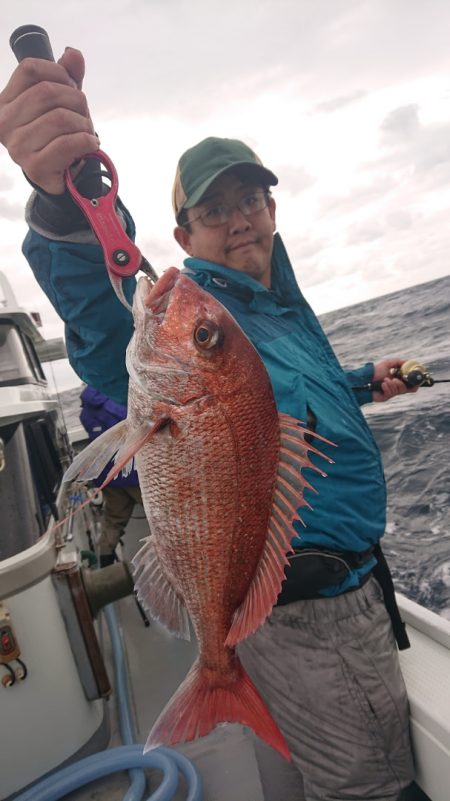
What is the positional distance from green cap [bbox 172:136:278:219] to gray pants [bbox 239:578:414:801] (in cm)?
177

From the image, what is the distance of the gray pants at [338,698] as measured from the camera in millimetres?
1747

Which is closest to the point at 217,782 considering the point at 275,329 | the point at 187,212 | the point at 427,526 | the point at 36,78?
the point at 275,329

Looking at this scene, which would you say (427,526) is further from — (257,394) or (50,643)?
(257,394)

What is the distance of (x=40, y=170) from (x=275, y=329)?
106 centimetres

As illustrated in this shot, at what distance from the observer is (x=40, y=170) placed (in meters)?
1.30

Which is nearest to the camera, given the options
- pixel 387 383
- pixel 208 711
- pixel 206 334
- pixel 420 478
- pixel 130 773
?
pixel 206 334

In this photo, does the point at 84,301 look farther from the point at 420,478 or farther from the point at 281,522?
the point at 420,478

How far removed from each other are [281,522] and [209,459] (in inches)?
10.3

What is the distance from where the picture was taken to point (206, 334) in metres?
1.28

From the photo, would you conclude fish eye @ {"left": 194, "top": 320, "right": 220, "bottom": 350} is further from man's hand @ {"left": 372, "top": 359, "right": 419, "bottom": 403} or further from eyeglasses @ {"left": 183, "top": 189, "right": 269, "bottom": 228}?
man's hand @ {"left": 372, "top": 359, "right": 419, "bottom": 403}

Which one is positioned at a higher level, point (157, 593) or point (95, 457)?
point (95, 457)

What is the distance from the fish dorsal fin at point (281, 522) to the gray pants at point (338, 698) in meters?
0.56

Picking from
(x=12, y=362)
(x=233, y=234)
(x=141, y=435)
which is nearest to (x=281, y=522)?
(x=141, y=435)

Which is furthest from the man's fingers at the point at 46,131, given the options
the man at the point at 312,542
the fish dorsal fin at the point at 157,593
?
the fish dorsal fin at the point at 157,593
